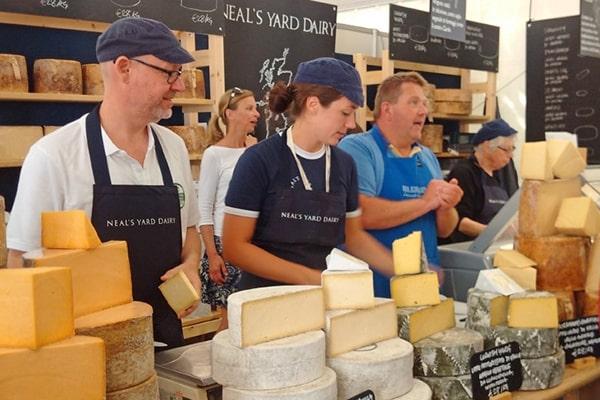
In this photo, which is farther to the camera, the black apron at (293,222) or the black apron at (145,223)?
the black apron at (293,222)

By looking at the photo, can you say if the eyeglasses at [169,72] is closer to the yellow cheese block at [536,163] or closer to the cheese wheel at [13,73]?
the yellow cheese block at [536,163]

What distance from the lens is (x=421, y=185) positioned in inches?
113

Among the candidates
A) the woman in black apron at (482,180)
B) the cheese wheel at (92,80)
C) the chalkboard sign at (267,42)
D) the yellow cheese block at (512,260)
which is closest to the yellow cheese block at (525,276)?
the yellow cheese block at (512,260)

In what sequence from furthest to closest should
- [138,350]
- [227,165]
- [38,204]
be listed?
[227,165] < [38,204] < [138,350]

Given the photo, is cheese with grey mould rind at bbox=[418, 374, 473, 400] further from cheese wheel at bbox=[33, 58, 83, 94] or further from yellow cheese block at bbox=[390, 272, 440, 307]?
cheese wheel at bbox=[33, 58, 83, 94]

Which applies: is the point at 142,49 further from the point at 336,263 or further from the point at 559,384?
the point at 559,384

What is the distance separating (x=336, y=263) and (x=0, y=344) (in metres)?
0.79

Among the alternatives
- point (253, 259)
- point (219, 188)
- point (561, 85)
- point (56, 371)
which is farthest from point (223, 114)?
point (561, 85)

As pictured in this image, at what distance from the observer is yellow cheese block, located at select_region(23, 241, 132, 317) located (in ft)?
4.36

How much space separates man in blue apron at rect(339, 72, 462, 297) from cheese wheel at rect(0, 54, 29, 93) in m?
1.93

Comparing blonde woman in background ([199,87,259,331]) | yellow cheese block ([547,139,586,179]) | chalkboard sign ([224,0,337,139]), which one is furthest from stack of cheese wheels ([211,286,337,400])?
chalkboard sign ([224,0,337,139])

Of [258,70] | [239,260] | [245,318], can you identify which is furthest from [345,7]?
[245,318]

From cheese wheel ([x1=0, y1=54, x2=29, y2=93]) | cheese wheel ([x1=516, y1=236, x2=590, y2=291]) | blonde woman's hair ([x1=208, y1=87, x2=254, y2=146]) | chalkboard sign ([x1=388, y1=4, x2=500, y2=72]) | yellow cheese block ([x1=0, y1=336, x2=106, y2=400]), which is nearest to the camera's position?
yellow cheese block ([x1=0, y1=336, x2=106, y2=400])

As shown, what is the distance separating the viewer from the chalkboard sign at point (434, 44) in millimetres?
5906
